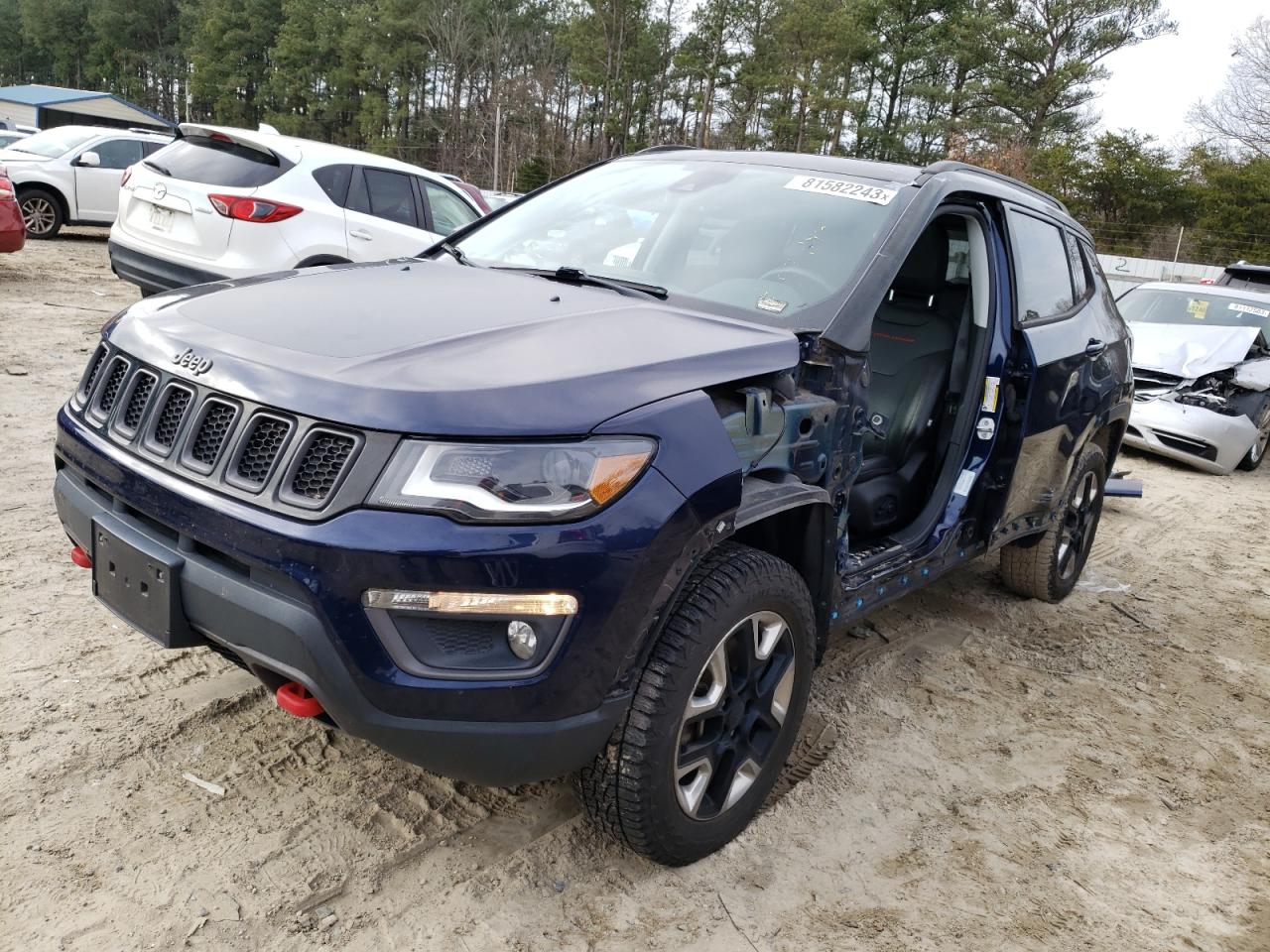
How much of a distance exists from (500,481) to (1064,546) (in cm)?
362

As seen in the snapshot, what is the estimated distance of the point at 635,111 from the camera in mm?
Answer: 45156

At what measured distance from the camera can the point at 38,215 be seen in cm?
1290

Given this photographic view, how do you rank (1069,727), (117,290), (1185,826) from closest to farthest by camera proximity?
(1185,826), (1069,727), (117,290)

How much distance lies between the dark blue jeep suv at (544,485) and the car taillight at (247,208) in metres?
4.47

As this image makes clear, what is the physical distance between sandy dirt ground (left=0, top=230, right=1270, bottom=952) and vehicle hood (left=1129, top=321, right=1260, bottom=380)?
18.8 ft

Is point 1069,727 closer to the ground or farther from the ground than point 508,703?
closer to the ground

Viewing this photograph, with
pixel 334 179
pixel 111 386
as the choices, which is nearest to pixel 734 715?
pixel 111 386

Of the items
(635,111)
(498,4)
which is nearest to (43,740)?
(635,111)

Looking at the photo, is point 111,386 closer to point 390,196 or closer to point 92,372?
point 92,372

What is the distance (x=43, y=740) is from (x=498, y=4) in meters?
55.1

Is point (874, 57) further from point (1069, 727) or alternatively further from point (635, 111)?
point (1069, 727)

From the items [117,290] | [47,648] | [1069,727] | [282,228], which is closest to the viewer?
[47,648]

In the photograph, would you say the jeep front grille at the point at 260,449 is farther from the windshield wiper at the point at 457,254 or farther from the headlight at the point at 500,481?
the windshield wiper at the point at 457,254

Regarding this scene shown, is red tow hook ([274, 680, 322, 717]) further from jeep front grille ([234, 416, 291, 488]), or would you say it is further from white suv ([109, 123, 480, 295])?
white suv ([109, 123, 480, 295])
